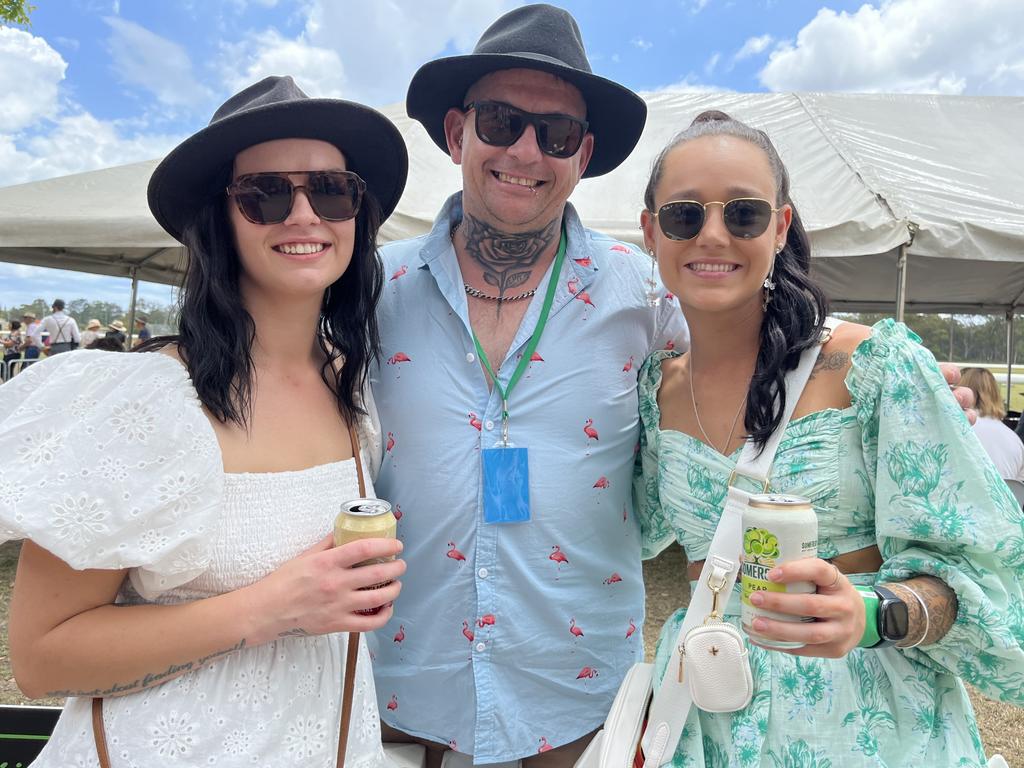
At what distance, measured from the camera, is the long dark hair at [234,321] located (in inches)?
56.2

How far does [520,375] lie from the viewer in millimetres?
1871

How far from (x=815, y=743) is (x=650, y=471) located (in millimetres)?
766

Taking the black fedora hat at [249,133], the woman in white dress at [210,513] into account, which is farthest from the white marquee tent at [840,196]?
the woman in white dress at [210,513]

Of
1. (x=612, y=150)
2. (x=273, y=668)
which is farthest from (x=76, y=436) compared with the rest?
(x=612, y=150)

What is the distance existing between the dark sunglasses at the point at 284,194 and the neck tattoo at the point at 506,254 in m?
0.56

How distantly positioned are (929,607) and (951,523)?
0.16 m

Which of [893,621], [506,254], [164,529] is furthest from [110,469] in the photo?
[893,621]

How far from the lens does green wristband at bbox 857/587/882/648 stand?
1.22 meters

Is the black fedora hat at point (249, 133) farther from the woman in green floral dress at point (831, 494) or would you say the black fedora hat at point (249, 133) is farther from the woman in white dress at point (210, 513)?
the woman in green floral dress at point (831, 494)

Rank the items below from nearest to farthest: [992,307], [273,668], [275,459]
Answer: [273,668] → [275,459] → [992,307]

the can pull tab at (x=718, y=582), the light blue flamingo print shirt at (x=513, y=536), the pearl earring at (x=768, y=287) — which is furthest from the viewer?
the light blue flamingo print shirt at (x=513, y=536)

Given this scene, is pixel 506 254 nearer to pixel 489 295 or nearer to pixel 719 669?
pixel 489 295

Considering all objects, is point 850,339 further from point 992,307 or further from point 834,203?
point 992,307

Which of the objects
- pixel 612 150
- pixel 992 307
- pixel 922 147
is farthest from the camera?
pixel 992 307
